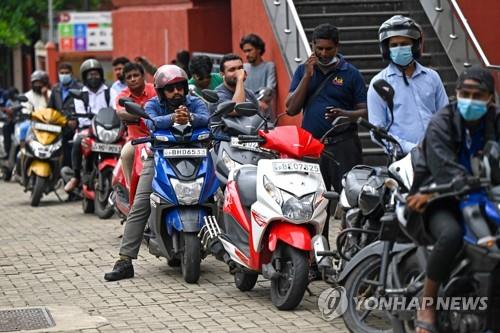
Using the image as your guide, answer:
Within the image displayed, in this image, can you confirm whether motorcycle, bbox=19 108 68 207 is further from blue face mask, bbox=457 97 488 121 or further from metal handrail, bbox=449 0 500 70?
blue face mask, bbox=457 97 488 121

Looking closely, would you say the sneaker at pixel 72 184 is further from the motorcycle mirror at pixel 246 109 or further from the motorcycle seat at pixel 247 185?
the motorcycle seat at pixel 247 185

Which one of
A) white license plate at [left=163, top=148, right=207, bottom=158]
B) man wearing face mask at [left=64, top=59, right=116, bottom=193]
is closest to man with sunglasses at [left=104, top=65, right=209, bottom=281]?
white license plate at [left=163, top=148, right=207, bottom=158]

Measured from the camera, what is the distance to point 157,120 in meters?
10.4

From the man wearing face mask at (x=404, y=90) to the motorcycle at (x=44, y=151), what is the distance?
30.4 ft

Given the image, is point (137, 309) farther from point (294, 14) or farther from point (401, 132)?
point (294, 14)

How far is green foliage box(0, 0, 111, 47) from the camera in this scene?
38844 millimetres

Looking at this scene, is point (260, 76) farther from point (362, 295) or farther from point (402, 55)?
point (362, 295)

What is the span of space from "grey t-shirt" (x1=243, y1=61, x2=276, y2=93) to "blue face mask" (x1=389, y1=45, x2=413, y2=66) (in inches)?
273

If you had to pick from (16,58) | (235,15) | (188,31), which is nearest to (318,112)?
(235,15)

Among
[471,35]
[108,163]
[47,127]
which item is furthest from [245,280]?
[47,127]

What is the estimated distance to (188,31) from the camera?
2288cm

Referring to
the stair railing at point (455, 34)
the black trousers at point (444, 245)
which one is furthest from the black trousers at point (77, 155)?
the black trousers at point (444, 245)

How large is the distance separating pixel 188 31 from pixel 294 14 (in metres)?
7.08

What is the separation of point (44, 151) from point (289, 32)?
3.80 meters
